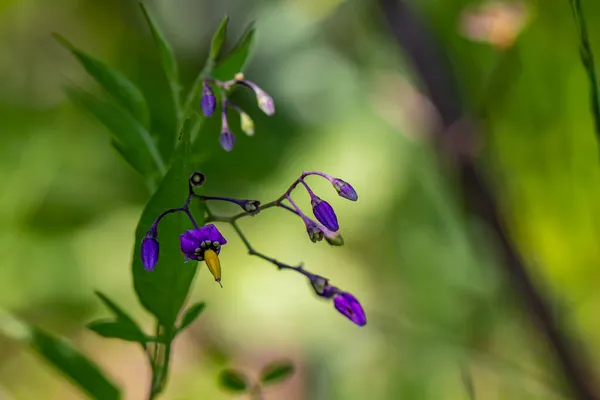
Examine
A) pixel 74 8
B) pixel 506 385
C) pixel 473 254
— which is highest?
pixel 74 8

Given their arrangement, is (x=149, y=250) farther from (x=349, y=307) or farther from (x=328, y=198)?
(x=328, y=198)

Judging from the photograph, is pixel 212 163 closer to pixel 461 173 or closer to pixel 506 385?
pixel 461 173

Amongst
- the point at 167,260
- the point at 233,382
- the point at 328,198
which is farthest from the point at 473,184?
the point at 167,260

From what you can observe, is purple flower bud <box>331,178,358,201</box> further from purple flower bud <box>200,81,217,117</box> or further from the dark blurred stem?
the dark blurred stem

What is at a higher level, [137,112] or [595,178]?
[137,112]

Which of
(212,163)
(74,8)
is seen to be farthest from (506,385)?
(74,8)

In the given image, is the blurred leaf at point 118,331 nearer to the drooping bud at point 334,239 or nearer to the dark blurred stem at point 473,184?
the drooping bud at point 334,239
